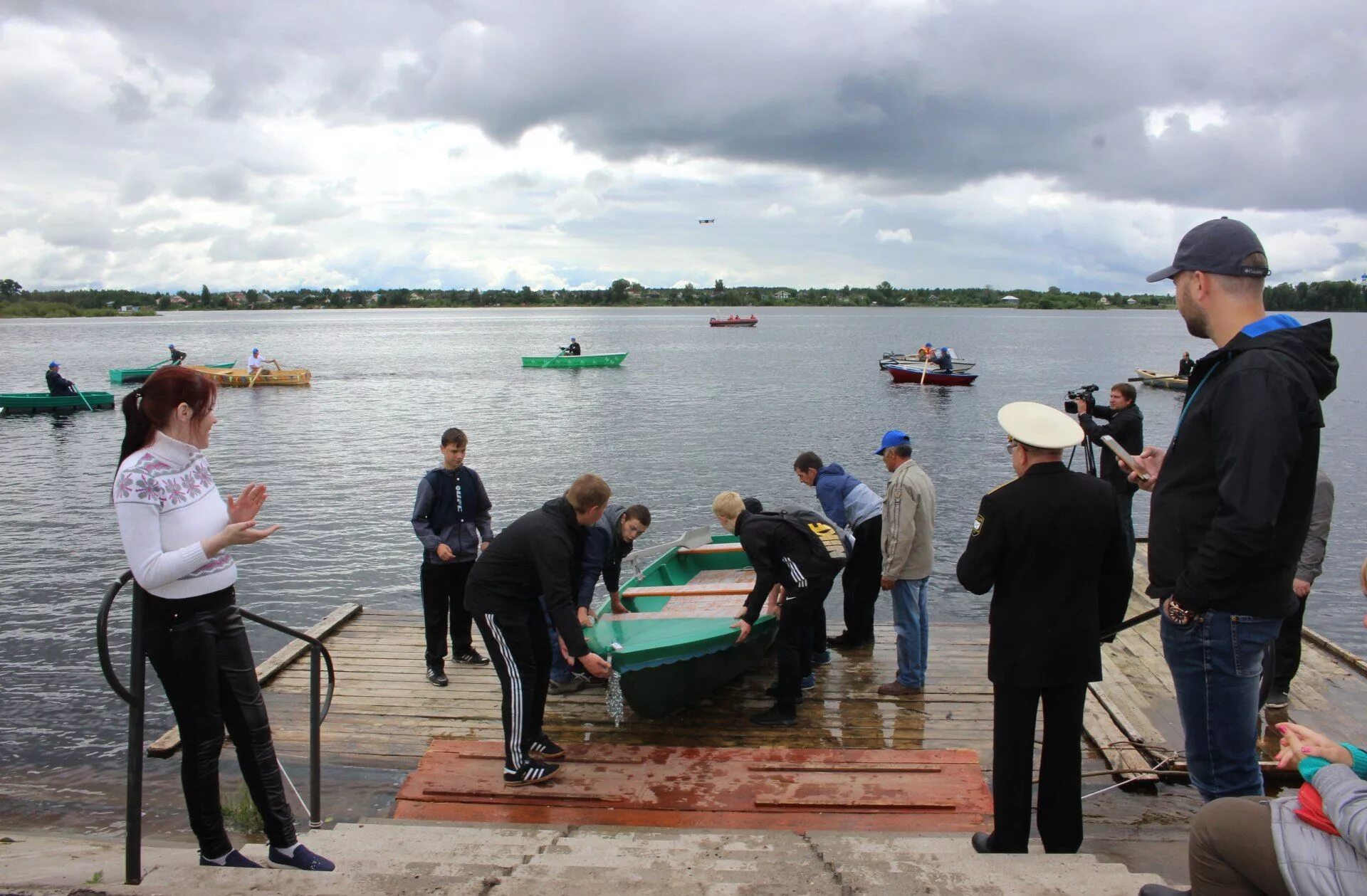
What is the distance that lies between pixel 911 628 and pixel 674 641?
1.88 metres

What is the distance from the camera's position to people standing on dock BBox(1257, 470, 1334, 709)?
20.2 feet

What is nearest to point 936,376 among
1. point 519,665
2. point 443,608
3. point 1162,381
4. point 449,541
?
point 1162,381

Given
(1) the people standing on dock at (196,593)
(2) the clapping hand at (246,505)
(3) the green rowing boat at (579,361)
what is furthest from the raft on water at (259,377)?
(2) the clapping hand at (246,505)

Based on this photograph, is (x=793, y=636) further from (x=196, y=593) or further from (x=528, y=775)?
(x=196, y=593)

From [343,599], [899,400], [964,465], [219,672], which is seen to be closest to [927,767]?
[219,672]

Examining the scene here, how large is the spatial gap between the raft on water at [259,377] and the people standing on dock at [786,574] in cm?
4305

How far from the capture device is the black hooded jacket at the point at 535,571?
5.13 m

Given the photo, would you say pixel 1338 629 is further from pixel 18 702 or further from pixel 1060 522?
pixel 18 702

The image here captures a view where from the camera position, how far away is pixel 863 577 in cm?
777

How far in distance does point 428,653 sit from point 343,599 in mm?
7023

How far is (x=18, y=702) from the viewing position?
9.55 m

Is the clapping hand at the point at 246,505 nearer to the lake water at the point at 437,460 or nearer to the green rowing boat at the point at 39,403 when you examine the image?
the lake water at the point at 437,460

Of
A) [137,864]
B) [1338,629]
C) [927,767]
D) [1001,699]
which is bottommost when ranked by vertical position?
[1338,629]

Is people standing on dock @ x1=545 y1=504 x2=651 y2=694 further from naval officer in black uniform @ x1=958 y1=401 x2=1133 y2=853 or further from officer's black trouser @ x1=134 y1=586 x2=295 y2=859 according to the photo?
naval officer in black uniform @ x1=958 y1=401 x2=1133 y2=853
